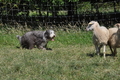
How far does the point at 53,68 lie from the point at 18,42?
170 inches

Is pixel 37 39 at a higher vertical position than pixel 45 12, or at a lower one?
lower

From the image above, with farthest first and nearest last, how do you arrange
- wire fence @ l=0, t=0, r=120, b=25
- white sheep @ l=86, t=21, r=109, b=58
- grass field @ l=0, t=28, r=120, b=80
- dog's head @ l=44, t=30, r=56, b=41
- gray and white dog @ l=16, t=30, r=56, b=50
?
wire fence @ l=0, t=0, r=120, b=25, gray and white dog @ l=16, t=30, r=56, b=50, dog's head @ l=44, t=30, r=56, b=41, white sheep @ l=86, t=21, r=109, b=58, grass field @ l=0, t=28, r=120, b=80

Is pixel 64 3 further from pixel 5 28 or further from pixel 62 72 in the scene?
pixel 62 72

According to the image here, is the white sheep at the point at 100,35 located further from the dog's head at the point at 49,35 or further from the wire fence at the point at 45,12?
the wire fence at the point at 45,12

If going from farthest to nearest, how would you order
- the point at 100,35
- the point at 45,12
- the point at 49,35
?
the point at 45,12
the point at 49,35
the point at 100,35

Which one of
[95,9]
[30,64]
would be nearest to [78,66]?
[30,64]

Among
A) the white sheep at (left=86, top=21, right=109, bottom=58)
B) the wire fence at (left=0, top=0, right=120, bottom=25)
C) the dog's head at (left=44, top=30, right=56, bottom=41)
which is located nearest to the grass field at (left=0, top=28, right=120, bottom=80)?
the white sheep at (left=86, top=21, right=109, bottom=58)

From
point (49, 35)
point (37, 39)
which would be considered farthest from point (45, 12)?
point (49, 35)

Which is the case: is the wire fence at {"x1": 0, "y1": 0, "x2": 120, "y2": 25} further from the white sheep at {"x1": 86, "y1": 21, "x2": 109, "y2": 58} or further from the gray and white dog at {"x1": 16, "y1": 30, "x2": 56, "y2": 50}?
the white sheep at {"x1": 86, "y1": 21, "x2": 109, "y2": 58}

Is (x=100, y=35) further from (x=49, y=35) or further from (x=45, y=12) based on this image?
(x=45, y=12)

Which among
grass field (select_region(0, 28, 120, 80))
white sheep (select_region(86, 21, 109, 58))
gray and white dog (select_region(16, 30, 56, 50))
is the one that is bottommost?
grass field (select_region(0, 28, 120, 80))

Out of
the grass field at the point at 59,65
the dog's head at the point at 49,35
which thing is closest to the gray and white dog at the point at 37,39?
the dog's head at the point at 49,35

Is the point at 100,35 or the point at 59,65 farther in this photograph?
the point at 100,35

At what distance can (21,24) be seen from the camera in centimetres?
1330
